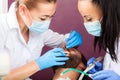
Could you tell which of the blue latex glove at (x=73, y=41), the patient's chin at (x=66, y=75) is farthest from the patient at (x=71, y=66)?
the blue latex glove at (x=73, y=41)

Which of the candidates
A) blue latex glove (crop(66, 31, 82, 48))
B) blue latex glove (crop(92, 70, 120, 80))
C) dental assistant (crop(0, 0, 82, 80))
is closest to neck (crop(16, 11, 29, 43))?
dental assistant (crop(0, 0, 82, 80))

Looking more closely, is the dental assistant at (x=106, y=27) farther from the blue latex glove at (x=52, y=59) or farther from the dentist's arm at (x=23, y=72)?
the dentist's arm at (x=23, y=72)

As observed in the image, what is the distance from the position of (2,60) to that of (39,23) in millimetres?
710

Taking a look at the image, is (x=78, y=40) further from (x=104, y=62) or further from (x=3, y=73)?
(x=3, y=73)

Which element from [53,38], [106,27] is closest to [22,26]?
[53,38]

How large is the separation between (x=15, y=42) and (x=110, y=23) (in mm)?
566

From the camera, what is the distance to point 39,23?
1490 millimetres

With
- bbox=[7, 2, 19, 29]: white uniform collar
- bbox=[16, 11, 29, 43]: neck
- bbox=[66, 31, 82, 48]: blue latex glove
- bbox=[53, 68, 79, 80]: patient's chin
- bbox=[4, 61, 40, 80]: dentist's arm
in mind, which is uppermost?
bbox=[7, 2, 19, 29]: white uniform collar

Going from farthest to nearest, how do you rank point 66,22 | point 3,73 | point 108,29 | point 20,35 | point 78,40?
point 66,22 < point 78,40 < point 20,35 < point 108,29 < point 3,73

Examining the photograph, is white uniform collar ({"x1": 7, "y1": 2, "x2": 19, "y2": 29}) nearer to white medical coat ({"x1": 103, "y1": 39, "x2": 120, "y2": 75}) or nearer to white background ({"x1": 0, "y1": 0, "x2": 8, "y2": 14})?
white background ({"x1": 0, "y1": 0, "x2": 8, "y2": 14})

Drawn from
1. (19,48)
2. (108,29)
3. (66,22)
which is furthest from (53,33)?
(108,29)

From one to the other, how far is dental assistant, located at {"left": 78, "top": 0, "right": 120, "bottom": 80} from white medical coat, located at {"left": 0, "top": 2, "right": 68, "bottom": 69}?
384mm

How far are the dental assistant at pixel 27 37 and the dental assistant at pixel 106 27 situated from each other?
19 cm

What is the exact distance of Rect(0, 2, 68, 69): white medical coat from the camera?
1.50 meters
